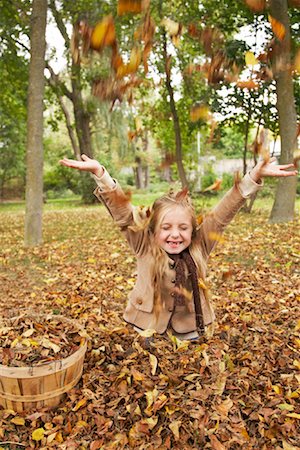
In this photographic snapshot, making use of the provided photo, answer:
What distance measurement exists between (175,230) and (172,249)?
152 millimetres

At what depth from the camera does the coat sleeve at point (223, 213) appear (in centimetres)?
265

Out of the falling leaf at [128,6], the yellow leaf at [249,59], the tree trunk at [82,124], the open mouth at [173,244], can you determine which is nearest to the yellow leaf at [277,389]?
the open mouth at [173,244]

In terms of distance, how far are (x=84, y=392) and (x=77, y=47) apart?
3486mm

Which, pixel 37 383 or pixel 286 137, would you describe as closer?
pixel 37 383

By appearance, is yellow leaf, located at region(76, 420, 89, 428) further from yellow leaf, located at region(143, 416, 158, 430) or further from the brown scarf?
the brown scarf

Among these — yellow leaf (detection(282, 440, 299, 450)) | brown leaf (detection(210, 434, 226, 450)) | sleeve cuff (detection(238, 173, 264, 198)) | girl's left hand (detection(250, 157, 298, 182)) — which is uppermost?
girl's left hand (detection(250, 157, 298, 182))

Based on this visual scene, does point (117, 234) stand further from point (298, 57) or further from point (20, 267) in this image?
point (298, 57)

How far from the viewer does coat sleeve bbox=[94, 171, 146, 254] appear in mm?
2652

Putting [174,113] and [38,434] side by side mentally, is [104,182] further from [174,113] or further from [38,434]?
[174,113]

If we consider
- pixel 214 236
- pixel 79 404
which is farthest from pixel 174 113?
pixel 79 404

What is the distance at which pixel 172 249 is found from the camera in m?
2.86

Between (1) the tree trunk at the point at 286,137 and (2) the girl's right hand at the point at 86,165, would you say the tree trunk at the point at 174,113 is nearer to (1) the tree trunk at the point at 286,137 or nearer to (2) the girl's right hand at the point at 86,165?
(1) the tree trunk at the point at 286,137

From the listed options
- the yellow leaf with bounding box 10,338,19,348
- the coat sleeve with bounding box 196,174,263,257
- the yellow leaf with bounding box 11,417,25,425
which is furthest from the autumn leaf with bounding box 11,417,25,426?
the coat sleeve with bounding box 196,174,263,257

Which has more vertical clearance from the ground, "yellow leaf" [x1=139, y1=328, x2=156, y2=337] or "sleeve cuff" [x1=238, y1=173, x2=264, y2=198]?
"sleeve cuff" [x1=238, y1=173, x2=264, y2=198]
